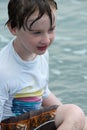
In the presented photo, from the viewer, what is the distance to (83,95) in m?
5.17

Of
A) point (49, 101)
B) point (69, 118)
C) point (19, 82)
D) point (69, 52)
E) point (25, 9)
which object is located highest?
point (25, 9)

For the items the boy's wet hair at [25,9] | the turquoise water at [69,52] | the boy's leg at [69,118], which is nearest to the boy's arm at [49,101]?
the boy's leg at [69,118]

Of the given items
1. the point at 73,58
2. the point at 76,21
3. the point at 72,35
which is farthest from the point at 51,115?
the point at 76,21

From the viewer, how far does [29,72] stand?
354 cm

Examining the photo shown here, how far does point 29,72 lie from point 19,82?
0.33ft

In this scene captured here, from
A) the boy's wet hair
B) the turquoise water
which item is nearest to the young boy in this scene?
the boy's wet hair

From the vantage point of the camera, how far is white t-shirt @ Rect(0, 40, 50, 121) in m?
3.42

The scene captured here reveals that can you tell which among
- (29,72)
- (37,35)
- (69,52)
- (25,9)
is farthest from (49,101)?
(69,52)

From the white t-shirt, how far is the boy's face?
93 mm

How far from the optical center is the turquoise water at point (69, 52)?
17.2 feet

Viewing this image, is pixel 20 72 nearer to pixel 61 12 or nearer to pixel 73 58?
pixel 73 58

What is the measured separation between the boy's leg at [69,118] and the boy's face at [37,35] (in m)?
0.37

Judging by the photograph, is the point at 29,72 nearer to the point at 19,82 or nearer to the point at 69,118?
the point at 19,82

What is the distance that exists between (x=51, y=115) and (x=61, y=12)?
12.9ft
